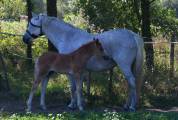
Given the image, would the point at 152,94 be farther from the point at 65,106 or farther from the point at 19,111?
the point at 19,111

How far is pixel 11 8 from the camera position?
69.8ft

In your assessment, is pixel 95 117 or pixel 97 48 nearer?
pixel 95 117

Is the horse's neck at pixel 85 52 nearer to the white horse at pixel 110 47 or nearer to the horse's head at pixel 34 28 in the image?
the white horse at pixel 110 47

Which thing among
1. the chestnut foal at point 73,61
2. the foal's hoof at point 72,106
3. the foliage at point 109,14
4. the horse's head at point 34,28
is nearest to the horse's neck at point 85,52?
the chestnut foal at point 73,61

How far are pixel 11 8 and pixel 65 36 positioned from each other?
11168 millimetres

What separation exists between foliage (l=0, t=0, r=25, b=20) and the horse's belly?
834 cm

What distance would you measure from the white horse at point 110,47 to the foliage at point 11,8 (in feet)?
24.6

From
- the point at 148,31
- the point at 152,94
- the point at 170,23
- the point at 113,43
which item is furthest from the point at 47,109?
the point at 170,23

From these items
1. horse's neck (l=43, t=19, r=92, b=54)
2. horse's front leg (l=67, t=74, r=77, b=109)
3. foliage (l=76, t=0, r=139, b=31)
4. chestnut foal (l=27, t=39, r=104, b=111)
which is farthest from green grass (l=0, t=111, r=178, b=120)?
foliage (l=76, t=0, r=139, b=31)

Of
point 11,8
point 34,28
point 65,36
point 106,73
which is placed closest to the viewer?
point 65,36

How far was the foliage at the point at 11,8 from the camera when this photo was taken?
18844mm

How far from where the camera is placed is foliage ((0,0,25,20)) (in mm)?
18844

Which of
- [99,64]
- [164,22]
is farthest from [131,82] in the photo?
[164,22]

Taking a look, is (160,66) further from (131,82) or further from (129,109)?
(129,109)
